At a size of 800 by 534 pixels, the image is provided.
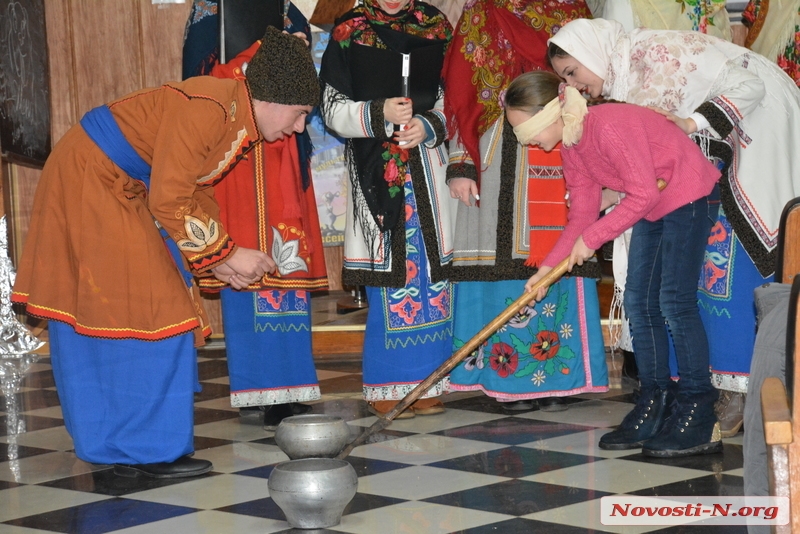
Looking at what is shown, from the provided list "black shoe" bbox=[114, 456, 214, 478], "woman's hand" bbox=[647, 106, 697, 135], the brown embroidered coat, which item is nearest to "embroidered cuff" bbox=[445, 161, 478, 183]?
"woman's hand" bbox=[647, 106, 697, 135]

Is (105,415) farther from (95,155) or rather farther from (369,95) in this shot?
(369,95)

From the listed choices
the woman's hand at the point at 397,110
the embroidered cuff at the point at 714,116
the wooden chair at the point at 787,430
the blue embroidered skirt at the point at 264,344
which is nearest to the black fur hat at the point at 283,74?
the woman's hand at the point at 397,110

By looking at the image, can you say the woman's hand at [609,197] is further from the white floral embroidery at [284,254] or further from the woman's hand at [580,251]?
the white floral embroidery at [284,254]

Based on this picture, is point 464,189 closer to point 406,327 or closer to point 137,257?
point 406,327

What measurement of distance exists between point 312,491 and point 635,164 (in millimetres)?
1191

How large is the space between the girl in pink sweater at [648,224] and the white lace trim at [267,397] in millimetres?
994

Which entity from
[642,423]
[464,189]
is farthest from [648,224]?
[464,189]

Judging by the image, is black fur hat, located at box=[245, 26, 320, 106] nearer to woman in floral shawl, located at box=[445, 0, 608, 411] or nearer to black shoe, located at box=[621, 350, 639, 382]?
woman in floral shawl, located at box=[445, 0, 608, 411]

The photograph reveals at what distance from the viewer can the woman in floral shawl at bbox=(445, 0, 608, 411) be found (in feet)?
11.2

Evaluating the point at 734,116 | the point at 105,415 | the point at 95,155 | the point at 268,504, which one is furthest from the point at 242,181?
the point at 734,116

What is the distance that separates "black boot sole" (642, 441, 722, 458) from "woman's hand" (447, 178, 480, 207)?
1.06m

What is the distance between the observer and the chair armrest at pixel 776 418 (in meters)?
1.44

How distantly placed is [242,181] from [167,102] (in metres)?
0.73

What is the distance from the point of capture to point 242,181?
3.37 m
